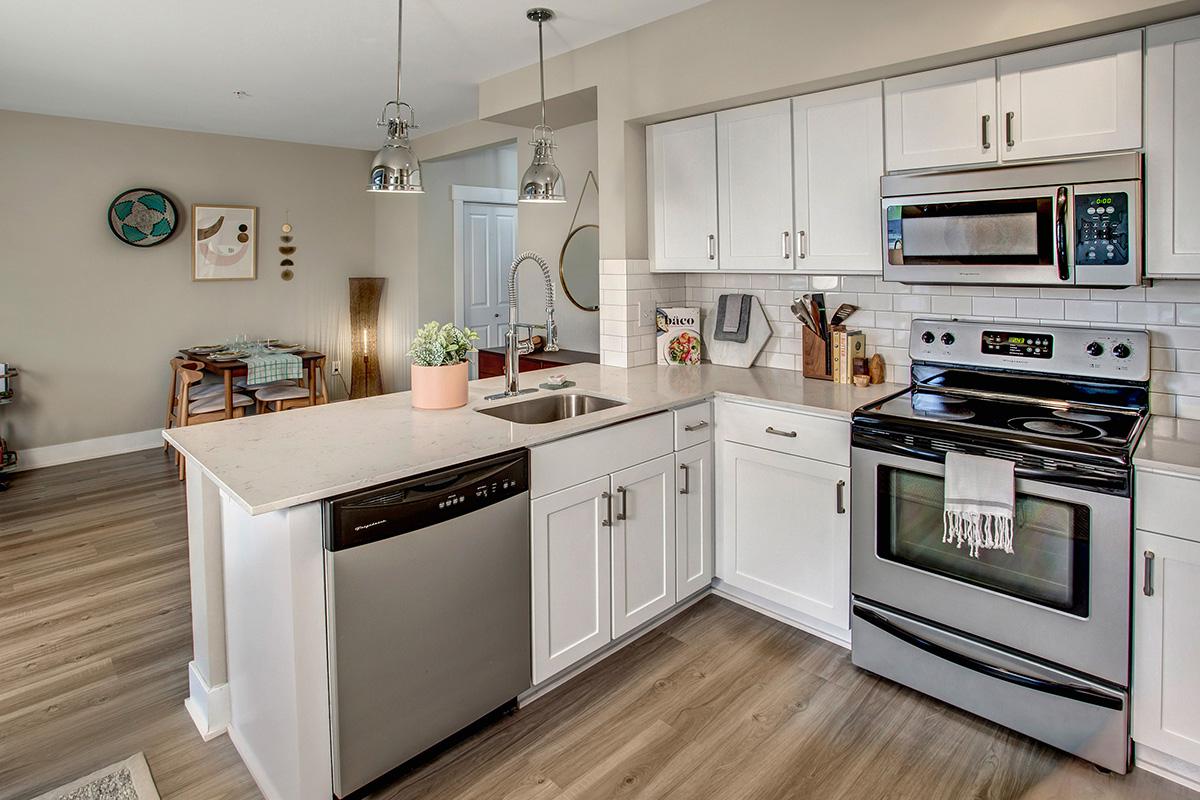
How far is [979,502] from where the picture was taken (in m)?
2.09

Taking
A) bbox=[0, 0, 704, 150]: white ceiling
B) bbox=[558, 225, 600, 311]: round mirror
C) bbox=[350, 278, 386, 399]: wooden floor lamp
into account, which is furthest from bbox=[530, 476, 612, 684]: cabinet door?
bbox=[350, 278, 386, 399]: wooden floor lamp

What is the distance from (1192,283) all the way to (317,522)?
2668mm

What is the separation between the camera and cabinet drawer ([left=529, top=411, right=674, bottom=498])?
7.40 ft

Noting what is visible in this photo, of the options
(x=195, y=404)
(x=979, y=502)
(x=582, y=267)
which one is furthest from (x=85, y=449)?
(x=979, y=502)

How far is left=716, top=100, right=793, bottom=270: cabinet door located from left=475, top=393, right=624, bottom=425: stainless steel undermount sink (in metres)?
0.90

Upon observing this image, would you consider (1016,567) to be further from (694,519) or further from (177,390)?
(177,390)

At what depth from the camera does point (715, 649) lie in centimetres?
269

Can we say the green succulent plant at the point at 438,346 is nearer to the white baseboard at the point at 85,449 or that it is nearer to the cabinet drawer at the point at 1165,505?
the cabinet drawer at the point at 1165,505

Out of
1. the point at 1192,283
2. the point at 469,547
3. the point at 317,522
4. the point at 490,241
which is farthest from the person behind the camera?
the point at 490,241

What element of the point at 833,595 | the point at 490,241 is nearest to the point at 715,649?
the point at 833,595

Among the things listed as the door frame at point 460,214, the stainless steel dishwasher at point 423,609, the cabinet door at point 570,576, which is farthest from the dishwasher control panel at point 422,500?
the door frame at point 460,214

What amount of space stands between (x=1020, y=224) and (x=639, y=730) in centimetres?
199

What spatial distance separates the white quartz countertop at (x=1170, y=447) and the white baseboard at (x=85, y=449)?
6.26 metres

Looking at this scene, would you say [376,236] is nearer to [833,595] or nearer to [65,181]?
[65,181]
